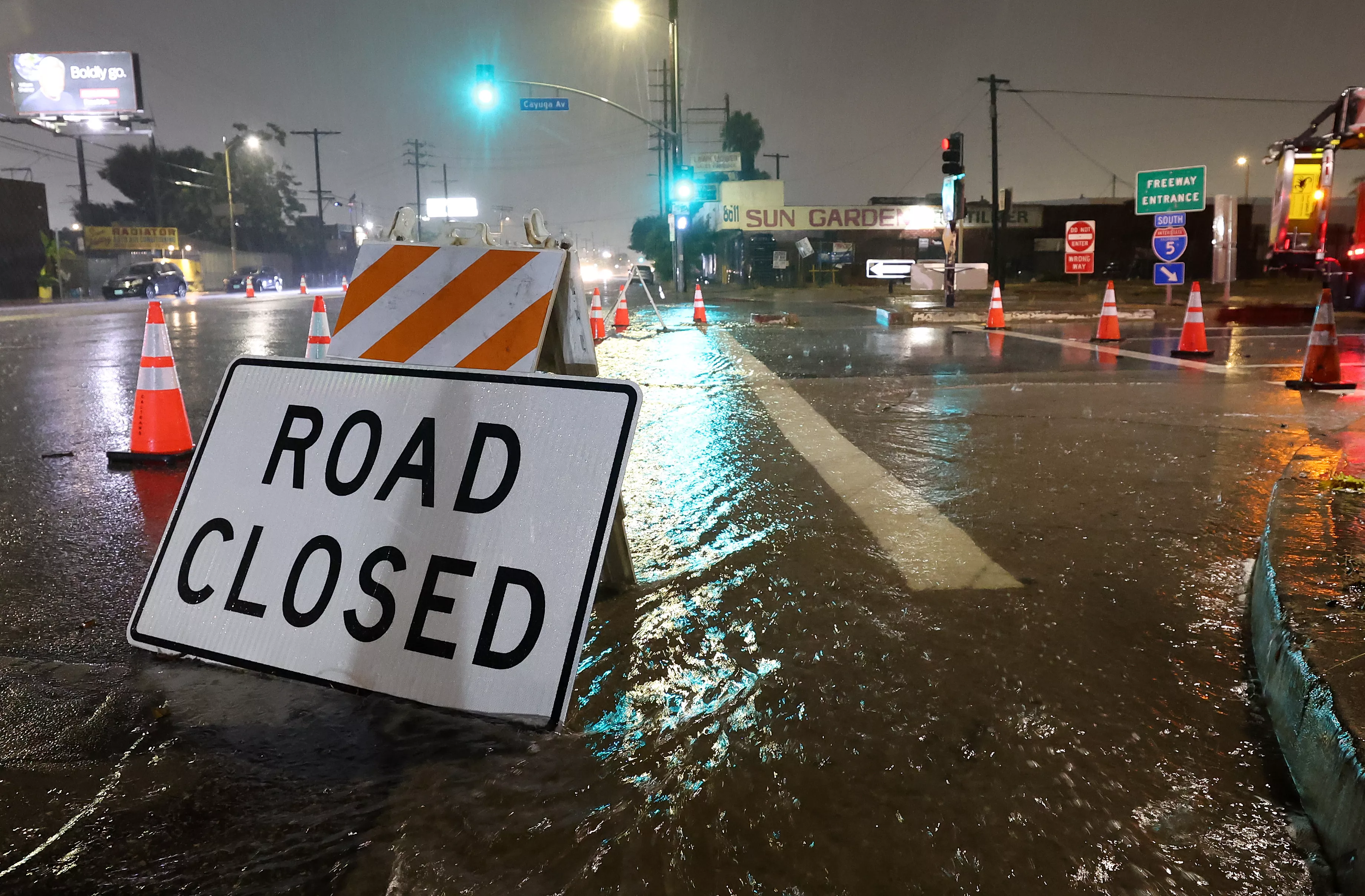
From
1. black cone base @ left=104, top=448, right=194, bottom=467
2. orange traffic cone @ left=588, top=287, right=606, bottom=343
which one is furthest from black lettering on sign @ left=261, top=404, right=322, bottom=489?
orange traffic cone @ left=588, top=287, right=606, bottom=343

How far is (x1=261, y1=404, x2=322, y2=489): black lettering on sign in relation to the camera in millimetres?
2562

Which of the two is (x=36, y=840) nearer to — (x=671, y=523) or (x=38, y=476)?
(x=671, y=523)

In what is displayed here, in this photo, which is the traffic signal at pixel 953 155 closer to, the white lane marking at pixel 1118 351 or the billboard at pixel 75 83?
the white lane marking at pixel 1118 351

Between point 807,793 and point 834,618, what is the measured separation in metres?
1.08

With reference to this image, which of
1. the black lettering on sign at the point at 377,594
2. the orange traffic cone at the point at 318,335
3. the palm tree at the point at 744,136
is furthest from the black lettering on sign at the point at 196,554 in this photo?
the palm tree at the point at 744,136

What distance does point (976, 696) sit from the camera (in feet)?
8.73

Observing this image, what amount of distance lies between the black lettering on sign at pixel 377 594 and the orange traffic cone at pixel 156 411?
4151mm

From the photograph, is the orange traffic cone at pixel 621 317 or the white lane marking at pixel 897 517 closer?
the white lane marking at pixel 897 517

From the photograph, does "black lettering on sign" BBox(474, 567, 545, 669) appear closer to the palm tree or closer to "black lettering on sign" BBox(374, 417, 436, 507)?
"black lettering on sign" BBox(374, 417, 436, 507)

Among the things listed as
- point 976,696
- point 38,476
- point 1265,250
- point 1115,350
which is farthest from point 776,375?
point 1265,250

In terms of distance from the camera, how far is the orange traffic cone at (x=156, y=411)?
5.86m

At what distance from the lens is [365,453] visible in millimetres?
2496

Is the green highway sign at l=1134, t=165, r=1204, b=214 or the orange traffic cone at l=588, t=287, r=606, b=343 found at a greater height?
the green highway sign at l=1134, t=165, r=1204, b=214

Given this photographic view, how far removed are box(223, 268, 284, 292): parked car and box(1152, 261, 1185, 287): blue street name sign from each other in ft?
147
